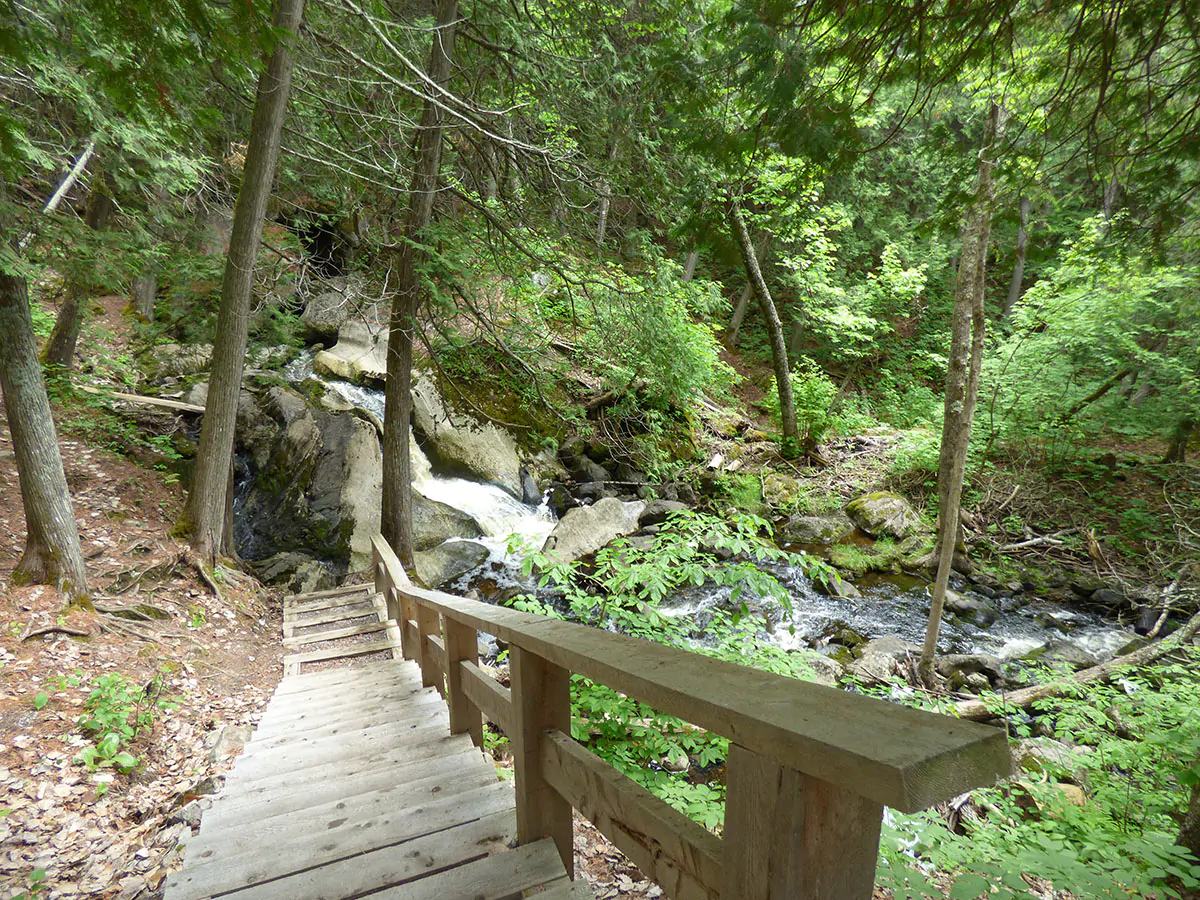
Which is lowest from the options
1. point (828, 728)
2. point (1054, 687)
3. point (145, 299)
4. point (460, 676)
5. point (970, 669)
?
point (970, 669)

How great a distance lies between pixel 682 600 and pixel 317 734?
594 cm

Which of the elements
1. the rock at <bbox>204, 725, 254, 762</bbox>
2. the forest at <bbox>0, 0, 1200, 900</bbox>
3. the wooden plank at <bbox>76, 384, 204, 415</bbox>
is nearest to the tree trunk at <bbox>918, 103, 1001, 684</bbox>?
the forest at <bbox>0, 0, 1200, 900</bbox>

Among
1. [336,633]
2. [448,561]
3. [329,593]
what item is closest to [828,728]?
[336,633]

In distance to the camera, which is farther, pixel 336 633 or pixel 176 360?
pixel 176 360

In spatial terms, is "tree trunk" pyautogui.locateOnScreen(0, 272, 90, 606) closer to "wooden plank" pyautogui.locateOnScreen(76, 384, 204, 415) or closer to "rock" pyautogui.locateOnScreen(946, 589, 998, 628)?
"wooden plank" pyautogui.locateOnScreen(76, 384, 204, 415)

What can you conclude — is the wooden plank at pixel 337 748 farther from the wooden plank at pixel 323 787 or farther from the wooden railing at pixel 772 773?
the wooden railing at pixel 772 773

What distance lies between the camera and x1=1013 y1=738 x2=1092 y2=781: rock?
14.0ft

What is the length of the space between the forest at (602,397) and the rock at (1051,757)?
64 mm

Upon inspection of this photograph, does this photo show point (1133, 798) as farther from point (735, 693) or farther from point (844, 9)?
point (844, 9)

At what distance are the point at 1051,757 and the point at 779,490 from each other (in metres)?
7.77

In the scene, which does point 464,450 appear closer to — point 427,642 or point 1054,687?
point 427,642

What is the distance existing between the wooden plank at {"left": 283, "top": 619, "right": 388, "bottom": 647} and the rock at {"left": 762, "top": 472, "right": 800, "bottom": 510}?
828 centimetres

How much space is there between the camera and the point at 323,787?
9.09 ft

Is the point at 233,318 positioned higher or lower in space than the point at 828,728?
higher
